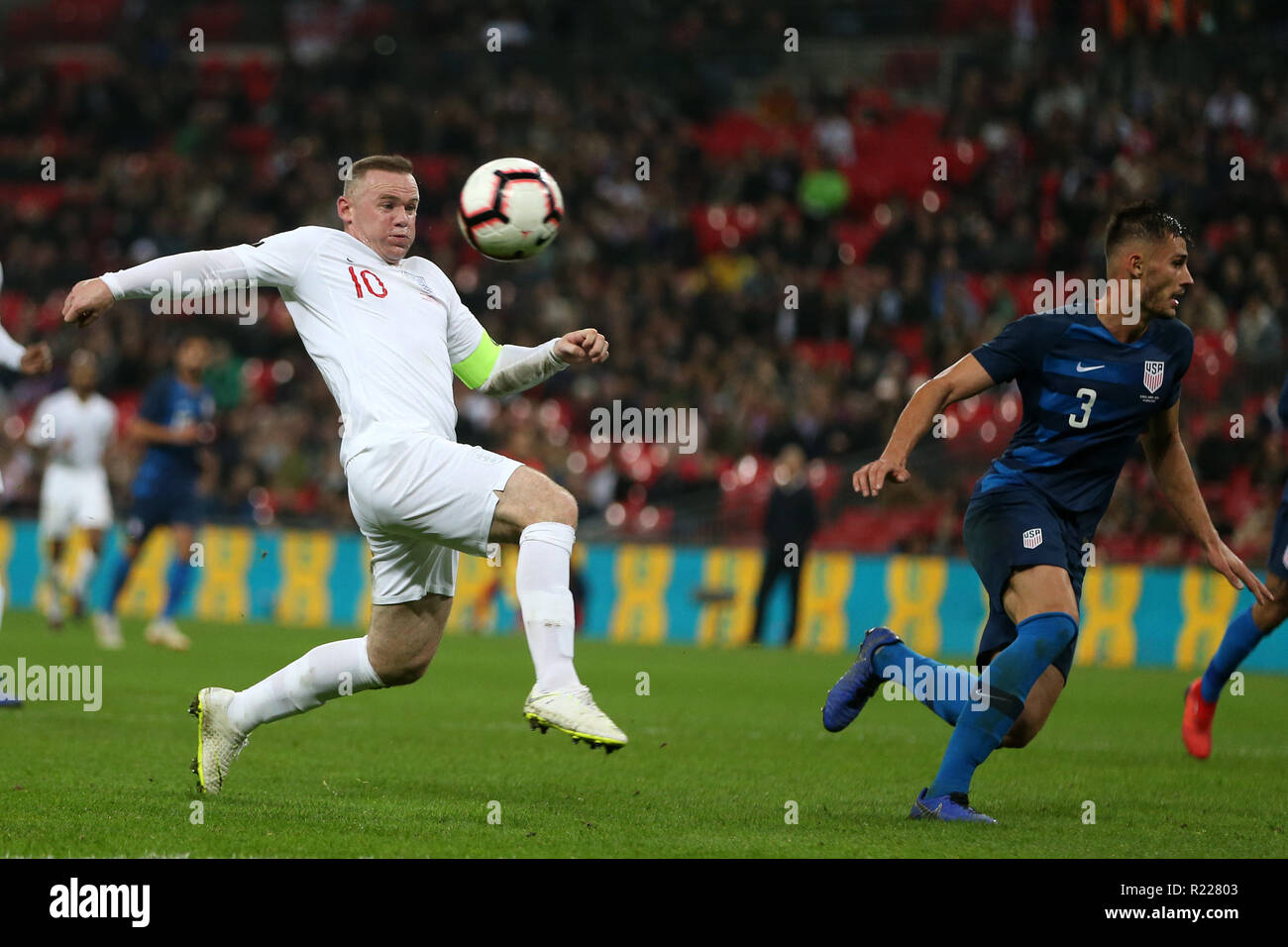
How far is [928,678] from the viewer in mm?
6348

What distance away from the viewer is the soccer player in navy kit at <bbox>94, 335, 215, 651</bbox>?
14367mm

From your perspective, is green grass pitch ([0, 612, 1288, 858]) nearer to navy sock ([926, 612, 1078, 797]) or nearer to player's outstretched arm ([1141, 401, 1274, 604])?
navy sock ([926, 612, 1078, 797])

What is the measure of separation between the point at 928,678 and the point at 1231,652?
2.95m

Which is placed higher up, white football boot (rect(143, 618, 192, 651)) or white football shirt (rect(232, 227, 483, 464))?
white football shirt (rect(232, 227, 483, 464))

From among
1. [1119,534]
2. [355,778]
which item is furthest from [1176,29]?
[355,778]

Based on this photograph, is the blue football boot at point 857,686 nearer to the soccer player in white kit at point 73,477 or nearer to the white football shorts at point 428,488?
the white football shorts at point 428,488

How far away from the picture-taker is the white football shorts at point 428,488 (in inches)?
218

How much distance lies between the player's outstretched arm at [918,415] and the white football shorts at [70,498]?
12.1m

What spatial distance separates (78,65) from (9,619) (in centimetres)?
1705

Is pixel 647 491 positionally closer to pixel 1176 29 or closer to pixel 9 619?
pixel 9 619

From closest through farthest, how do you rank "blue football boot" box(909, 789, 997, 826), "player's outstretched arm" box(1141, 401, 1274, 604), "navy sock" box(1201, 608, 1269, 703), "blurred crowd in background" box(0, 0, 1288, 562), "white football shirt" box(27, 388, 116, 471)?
"blue football boot" box(909, 789, 997, 826)
"player's outstretched arm" box(1141, 401, 1274, 604)
"navy sock" box(1201, 608, 1269, 703)
"white football shirt" box(27, 388, 116, 471)
"blurred crowd in background" box(0, 0, 1288, 562)

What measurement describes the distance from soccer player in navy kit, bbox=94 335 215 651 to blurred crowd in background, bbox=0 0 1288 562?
203 inches

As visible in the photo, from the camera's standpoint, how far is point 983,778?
755 centimetres

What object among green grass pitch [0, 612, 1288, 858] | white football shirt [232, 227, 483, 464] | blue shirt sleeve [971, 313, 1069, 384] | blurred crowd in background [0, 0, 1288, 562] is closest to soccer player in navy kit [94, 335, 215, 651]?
green grass pitch [0, 612, 1288, 858]
